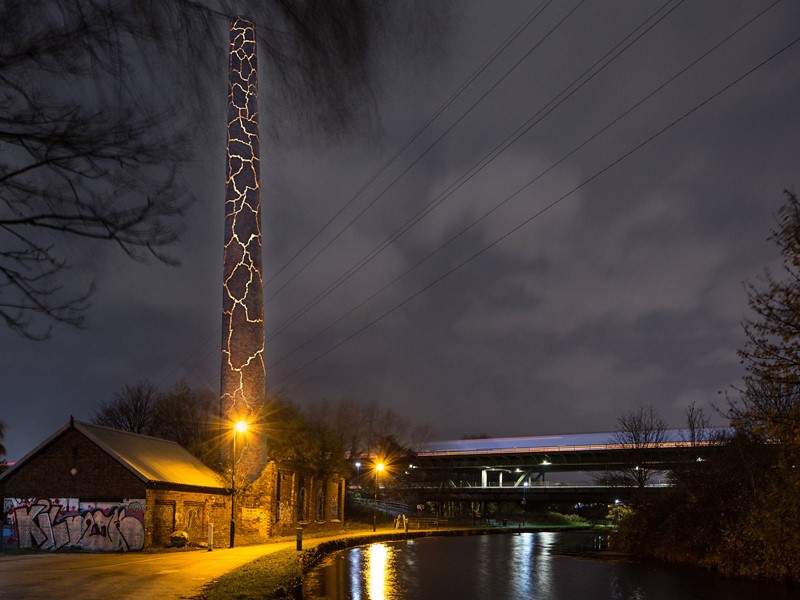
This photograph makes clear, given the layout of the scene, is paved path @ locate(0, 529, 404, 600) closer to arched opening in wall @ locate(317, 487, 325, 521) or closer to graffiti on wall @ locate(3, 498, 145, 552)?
graffiti on wall @ locate(3, 498, 145, 552)

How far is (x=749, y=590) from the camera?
25.0 metres

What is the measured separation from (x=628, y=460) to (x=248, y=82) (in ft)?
142

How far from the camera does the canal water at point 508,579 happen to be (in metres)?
21.8

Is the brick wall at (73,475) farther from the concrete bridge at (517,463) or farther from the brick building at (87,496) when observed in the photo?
the concrete bridge at (517,463)

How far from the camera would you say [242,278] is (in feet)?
141

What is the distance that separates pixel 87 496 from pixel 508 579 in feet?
59.5

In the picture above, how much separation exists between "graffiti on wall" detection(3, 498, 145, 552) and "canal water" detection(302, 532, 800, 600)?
27.3 ft

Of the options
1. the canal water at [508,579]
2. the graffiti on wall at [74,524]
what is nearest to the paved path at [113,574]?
the graffiti on wall at [74,524]

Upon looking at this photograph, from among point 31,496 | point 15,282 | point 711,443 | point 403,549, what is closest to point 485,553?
point 403,549

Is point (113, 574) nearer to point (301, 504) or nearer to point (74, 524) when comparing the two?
point (74, 524)

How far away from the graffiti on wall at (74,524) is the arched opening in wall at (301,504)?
79.1 ft

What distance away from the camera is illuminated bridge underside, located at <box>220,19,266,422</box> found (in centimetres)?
4266

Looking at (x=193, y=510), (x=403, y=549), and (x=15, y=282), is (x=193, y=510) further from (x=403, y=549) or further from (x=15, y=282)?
(x=15, y=282)

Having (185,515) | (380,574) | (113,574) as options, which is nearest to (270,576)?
(113,574)
